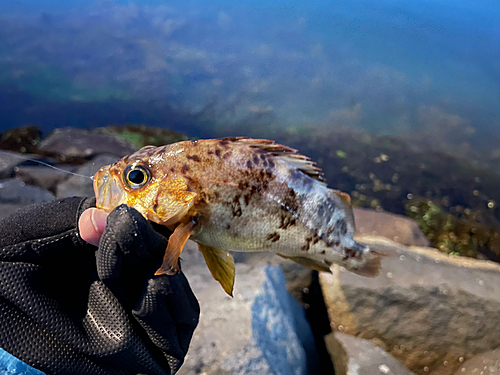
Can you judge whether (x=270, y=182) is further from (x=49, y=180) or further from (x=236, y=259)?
(x=49, y=180)

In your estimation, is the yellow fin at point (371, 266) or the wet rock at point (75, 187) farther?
the wet rock at point (75, 187)

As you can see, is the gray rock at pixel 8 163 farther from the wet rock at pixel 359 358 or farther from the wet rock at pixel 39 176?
the wet rock at pixel 359 358

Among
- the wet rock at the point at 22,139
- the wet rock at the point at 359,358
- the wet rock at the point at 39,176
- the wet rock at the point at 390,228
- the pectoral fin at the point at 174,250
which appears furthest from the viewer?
the wet rock at the point at 22,139

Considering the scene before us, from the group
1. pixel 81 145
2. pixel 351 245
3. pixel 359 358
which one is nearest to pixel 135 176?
pixel 351 245

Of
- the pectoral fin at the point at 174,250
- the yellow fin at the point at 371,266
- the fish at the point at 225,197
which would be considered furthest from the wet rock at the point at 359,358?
the pectoral fin at the point at 174,250

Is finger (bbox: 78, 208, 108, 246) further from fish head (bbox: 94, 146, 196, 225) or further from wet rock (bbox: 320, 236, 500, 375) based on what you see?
wet rock (bbox: 320, 236, 500, 375)

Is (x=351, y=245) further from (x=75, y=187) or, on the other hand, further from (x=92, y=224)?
(x=75, y=187)
